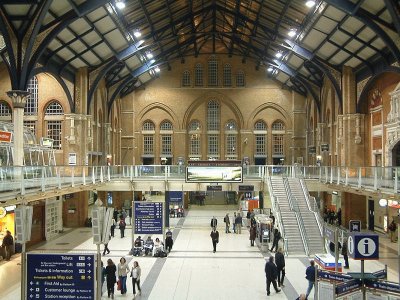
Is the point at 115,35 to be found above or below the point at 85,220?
above

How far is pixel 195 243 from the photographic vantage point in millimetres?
26547

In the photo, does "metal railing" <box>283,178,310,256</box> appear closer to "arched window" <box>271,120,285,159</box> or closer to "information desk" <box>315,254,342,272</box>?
"information desk" <box>315,254,342,272</box>

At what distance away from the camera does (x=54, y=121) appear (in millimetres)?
34438

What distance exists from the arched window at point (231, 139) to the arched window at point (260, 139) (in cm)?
213

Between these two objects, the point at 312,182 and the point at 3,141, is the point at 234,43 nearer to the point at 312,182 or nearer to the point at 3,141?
the point at 312,182

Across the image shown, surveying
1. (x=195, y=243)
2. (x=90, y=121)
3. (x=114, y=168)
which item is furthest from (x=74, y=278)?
(x=90, y=121)

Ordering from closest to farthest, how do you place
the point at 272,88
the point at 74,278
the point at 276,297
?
the point at 74,278, the point at 276,297, the point at 272,88

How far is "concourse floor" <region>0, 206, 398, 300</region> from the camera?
1623 centimetres

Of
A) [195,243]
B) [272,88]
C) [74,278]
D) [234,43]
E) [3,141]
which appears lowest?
[195,243]

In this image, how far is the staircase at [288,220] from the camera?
23.5m

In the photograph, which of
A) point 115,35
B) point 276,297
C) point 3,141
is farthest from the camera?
point 115,35

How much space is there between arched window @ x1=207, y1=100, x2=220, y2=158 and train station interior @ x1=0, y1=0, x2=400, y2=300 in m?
0.15

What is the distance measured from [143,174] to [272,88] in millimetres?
20278

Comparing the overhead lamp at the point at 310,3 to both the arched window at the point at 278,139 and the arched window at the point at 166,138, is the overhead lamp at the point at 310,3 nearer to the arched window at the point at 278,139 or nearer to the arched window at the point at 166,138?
the arched window at the point at 278,139
